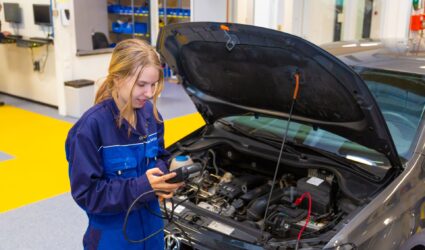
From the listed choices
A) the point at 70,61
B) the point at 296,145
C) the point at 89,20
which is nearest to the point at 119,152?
the point at 296,145

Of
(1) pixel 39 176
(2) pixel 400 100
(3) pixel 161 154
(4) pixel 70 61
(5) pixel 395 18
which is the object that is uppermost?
(5) pixel 395 18

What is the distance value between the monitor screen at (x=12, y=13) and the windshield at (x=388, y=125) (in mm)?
6060

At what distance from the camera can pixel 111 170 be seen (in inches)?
63.3

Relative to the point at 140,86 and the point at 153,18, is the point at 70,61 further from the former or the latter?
the point at 140,86

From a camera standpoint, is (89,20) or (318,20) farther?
(89,20)

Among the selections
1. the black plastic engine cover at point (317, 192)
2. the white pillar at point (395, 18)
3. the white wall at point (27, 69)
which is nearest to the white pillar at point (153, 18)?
the white wall at point (27, 69)

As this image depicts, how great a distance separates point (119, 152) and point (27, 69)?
21.8 feet

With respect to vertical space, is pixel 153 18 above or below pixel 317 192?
above

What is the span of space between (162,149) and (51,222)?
2.02m

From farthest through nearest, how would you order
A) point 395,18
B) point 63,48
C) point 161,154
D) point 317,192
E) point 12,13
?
point 12,13 → point 395,18 → point 63,48 → point 317,192 → point 161,154

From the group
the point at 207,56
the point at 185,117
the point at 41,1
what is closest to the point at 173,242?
the point at 207,56

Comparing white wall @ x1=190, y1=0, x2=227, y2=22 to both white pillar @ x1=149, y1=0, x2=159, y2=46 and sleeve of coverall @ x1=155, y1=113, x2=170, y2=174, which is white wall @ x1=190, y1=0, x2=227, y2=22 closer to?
white pillar @ x1=149, y1=0, x2=159, y2=46

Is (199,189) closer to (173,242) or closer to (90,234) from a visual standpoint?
(173,242)

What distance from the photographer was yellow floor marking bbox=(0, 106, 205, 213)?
4066 millimetres
